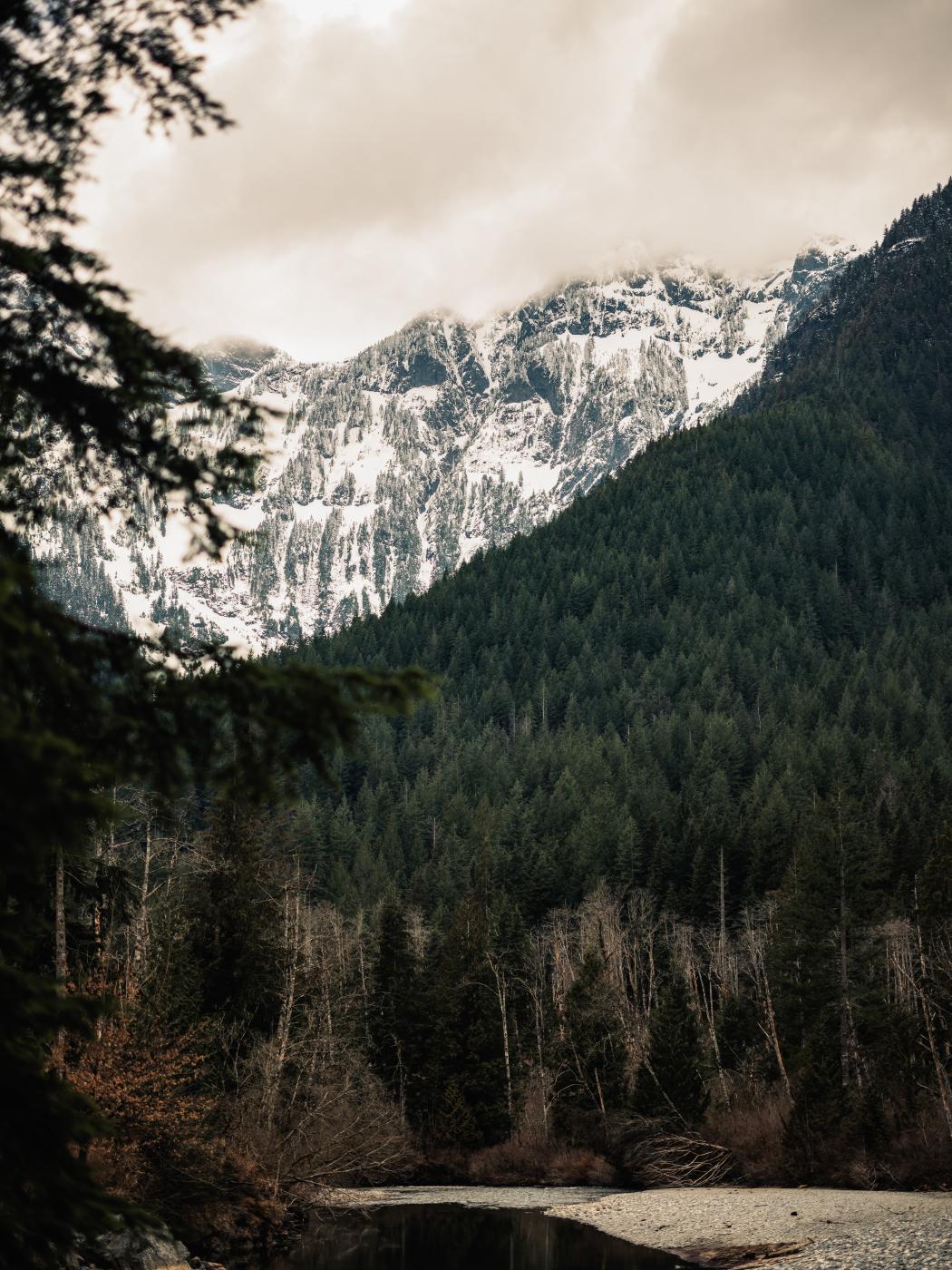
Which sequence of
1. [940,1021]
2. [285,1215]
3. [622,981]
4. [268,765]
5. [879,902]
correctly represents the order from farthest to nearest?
[622,981], [879,902], [940,1021], [285,1215], [268,765]

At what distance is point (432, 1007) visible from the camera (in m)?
52.0

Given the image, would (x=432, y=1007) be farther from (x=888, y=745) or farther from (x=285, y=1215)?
(x=888, y=745)

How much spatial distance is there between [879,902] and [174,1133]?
3578 centimetres

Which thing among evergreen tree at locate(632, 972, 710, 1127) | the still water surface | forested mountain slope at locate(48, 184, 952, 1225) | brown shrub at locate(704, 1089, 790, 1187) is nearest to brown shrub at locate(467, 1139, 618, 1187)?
forested mountain slope at locate(48, 184, 952, 1225)

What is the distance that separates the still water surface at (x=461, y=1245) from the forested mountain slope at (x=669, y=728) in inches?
660

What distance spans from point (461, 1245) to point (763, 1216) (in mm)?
8563

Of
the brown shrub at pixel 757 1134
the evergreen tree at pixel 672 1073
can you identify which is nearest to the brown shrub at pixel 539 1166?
the evergreen tree at pixel 672 1073

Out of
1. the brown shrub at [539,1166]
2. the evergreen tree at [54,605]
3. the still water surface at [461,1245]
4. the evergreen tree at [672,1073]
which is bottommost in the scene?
the brown shrub at [539,1166]

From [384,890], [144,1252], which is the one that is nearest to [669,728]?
[384,890]

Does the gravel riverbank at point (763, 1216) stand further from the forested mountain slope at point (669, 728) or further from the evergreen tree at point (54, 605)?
the evergreen tree at point (54, 605)

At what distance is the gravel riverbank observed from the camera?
78.6 ft

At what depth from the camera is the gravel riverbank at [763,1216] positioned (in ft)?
78.6

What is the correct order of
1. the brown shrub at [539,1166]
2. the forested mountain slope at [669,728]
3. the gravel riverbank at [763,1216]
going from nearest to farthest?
the gravel riverbank at [763,1216] < the brown shrub at [539,1166] < the forested mountain slope at [669,728]

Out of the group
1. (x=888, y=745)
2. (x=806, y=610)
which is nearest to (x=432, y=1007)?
(x=888, y=745)
